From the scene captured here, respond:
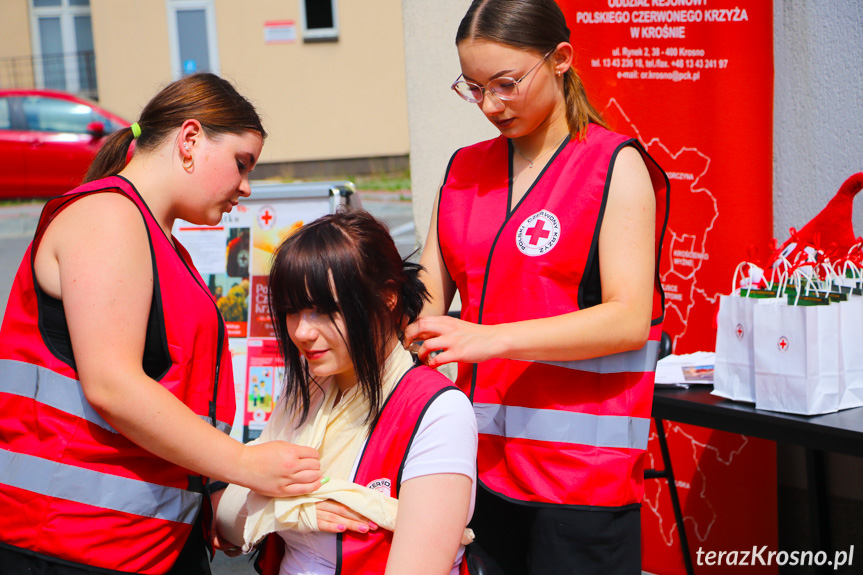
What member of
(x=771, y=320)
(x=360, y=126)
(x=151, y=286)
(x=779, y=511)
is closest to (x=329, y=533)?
(x=151, y=286)

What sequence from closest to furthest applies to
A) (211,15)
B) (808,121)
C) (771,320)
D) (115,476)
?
(115,476)
(771,320)
(808,121)
(211,15)

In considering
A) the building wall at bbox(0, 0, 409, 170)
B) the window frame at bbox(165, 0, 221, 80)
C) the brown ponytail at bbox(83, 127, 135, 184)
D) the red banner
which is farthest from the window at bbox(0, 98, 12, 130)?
the brown ponytail at bbox(83, 127, 135, 184)

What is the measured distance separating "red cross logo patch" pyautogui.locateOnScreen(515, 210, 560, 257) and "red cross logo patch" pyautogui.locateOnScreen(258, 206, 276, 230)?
1716 mm

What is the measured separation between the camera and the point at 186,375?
1.53m

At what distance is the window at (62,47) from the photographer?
16156mm

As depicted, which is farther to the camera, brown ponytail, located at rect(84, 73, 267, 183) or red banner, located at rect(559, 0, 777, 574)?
red banner, located at rect(559, 0, 777, 574)

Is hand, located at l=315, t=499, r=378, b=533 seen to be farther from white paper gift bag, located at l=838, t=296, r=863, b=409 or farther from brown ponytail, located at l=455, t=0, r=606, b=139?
white paper gift bag, located at l=838, t=296, r=863, b=409

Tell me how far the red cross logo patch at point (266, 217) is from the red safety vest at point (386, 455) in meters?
1.86

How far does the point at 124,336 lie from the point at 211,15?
14.2 metres

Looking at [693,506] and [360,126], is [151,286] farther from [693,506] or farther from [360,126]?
[360,126]

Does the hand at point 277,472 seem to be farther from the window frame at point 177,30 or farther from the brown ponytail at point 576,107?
the window frame at point 177,30

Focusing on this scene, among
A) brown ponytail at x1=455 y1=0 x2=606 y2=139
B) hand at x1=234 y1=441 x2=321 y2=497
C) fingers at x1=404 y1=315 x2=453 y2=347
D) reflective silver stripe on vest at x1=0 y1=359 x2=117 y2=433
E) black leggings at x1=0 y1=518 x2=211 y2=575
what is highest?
brown ponytail at x1=455 y1=0 x2=606 y2=139

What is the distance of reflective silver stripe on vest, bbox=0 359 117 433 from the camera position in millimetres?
1453

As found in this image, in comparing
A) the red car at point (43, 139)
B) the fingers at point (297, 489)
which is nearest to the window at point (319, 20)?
the red car at point (43, 139)
